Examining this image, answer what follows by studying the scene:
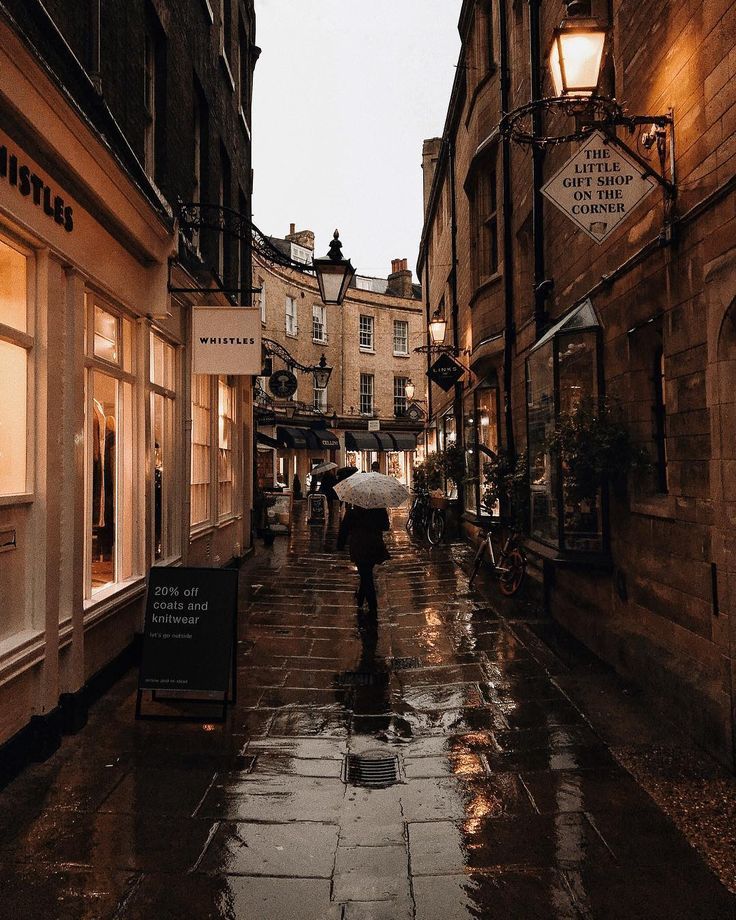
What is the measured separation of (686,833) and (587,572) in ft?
13.7

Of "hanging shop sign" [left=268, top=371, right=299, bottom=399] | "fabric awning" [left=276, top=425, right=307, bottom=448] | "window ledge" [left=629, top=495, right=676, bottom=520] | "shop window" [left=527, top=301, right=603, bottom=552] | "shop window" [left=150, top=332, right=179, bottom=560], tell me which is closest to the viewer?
"window ledge" [left=629, top=495, right=676, bottom=520]

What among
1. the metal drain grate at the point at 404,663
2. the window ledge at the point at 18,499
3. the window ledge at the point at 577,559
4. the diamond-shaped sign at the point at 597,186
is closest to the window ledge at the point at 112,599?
the window ledge at the point at 18,499

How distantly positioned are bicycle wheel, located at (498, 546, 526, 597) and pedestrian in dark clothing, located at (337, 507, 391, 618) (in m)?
2.15

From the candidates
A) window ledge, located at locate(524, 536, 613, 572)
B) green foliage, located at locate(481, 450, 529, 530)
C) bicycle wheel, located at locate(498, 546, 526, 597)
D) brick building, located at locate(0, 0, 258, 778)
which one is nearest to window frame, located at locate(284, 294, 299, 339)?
brick building, located at locate(0, 0, 258, 778)

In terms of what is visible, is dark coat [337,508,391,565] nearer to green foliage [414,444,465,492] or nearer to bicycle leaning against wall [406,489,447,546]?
green foliage [414,444,465,492]

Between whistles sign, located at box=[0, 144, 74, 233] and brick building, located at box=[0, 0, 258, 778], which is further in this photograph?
brick building, located at box=[0, 0, 258, 778]

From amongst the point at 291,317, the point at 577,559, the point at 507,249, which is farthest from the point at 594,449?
the point at 291,317

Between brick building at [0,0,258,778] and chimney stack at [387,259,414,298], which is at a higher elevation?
chimney stack at [387,259,414,298]

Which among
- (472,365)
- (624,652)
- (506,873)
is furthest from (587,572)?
(472,365)

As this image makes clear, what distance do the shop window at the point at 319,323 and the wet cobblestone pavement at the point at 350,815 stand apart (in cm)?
3608

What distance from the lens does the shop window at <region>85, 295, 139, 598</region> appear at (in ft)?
21.2

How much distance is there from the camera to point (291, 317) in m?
39.4

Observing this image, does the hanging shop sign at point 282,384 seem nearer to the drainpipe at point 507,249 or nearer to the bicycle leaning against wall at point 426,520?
the bicycle leaning against wall at point 426,520

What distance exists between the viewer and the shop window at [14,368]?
4715 mm
